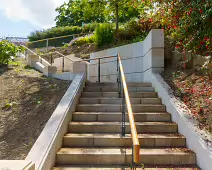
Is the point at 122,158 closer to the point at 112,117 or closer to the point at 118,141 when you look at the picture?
the point at 118,141

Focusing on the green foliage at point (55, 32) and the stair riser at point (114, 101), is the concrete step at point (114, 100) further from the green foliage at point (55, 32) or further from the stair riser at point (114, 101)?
the green foliage at point (55, 32)

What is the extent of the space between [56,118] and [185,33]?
3426mm

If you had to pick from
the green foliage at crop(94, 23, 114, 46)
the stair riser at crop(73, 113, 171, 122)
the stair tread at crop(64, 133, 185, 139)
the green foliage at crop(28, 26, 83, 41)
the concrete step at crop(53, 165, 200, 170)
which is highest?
the green foliage at crop(28, 26, 83, 41)

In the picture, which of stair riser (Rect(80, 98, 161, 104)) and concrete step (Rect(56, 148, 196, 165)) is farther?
stair riser (Rect(80, 98, 161, 104))

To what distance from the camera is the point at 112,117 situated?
4512mm

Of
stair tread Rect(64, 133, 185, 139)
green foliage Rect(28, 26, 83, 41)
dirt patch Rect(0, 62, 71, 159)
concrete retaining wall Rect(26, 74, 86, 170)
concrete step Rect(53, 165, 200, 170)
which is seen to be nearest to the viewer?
concrete retaining wall Rect(26, 74, 86, 170)

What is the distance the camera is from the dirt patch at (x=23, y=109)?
3.99 m

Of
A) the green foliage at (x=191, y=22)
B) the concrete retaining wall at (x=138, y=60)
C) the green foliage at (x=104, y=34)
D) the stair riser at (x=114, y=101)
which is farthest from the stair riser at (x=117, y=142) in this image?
the green foliage at (x=104, y=34)

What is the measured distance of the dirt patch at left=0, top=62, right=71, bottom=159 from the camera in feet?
13.1

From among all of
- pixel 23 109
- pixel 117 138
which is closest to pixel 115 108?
pixel 117 138

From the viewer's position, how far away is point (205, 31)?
4527 mm

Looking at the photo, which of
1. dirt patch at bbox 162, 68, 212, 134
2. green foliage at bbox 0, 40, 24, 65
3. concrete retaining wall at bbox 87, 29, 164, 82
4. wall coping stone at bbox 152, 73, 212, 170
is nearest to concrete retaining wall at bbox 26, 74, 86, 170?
wall coping stone at bbox 152, 73, 212, 170

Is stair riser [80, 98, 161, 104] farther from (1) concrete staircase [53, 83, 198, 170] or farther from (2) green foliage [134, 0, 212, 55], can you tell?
(2) green foliage [134, 0, 212, 55]

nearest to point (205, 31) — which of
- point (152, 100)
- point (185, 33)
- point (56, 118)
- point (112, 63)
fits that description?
point (185, 33)
